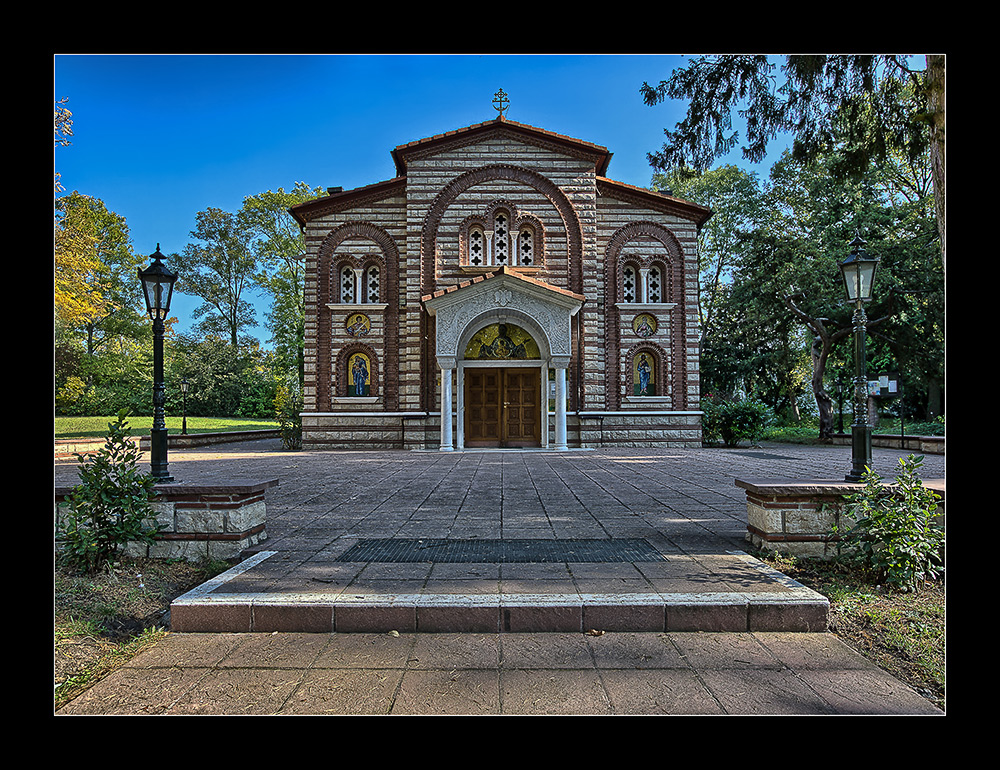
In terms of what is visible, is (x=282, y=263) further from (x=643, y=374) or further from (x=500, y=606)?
(x=500, y=606)

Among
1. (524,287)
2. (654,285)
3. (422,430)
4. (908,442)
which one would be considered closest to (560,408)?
(524,287)

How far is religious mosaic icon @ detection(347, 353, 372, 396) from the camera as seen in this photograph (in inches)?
770

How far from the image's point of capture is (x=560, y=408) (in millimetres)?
18156

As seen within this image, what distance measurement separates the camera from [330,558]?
473cm

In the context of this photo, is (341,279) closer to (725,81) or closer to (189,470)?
(189,470)

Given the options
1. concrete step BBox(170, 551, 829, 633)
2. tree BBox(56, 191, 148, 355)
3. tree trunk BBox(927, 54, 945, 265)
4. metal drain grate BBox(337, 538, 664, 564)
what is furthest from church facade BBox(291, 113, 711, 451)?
concrete step BBox(170, 551, 829, 633)

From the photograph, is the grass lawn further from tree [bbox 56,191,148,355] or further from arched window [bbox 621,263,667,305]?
arched window [bbox 621,263,667,305]

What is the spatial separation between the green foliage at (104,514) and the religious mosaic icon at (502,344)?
14448mm

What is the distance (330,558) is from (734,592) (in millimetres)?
3071

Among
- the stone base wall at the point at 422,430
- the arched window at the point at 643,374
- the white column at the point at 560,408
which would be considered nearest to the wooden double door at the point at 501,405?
the stone base wall at the point at 422,430

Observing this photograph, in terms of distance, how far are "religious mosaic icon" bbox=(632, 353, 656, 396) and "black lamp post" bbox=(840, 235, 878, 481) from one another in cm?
1329

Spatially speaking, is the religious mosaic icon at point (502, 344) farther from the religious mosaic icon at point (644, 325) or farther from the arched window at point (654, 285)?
the arched window at point (654, 285)

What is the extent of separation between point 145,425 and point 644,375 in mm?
21189

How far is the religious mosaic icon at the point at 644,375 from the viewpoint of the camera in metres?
19.8
